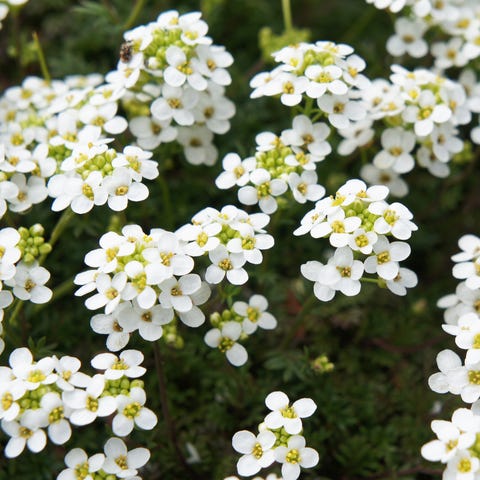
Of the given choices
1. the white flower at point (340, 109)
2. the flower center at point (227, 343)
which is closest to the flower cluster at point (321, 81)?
the white flower at point (340, 109)

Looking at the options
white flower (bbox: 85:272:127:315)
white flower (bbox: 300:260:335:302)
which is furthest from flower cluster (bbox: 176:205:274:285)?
white flower (bbox: 85:272:127:315)

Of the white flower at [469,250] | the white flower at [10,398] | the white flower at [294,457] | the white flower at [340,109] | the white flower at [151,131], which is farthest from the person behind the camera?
the white flower at [151,131]

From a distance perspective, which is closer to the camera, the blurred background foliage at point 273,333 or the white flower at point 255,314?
the white flower at point 255,314

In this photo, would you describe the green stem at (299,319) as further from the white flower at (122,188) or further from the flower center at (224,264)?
the white flower at (122,188)

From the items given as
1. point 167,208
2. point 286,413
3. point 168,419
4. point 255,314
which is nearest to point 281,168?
point 255,314

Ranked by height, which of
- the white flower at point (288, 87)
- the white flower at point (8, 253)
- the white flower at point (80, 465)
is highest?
the white flower at point (288, 87)

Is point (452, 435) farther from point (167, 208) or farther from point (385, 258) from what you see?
point (167, 208)

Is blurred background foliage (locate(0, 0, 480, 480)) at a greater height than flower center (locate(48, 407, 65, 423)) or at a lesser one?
lesser

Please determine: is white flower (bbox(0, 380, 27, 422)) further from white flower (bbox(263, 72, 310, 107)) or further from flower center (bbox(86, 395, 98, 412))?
white flower (bbox(263, 72, 310, 107))
